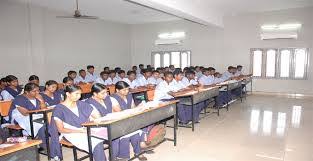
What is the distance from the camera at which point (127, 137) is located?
356cm

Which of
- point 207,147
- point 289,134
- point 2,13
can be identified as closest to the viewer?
point 207,147

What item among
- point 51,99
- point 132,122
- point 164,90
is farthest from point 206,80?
point 132,122

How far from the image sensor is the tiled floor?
153 inches

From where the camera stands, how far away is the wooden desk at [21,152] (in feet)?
7.07

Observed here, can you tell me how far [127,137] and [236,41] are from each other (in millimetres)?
7935

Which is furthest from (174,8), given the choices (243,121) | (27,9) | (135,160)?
(27,9)

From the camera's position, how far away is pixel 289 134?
4.86 meters

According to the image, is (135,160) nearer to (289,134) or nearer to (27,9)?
(289,134)

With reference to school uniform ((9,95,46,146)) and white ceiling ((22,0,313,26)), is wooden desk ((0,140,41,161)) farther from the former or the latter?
white ceiling ((22,0,313,26))

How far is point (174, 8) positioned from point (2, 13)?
527cm

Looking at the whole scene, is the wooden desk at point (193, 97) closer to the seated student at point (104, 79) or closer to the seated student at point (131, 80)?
the seated student at point (131, 80)

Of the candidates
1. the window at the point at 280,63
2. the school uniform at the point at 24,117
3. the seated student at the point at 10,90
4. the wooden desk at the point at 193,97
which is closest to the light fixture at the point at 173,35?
the window at the point at 280,63

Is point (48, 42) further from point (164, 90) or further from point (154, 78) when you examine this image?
point (164, 90)

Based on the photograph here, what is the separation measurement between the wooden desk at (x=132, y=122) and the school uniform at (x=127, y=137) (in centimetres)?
26
